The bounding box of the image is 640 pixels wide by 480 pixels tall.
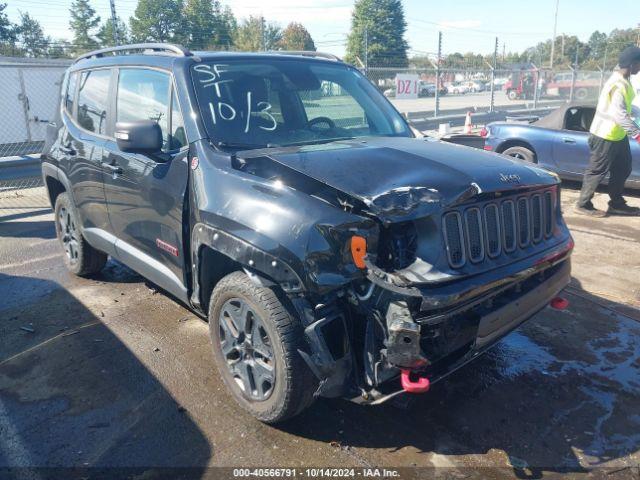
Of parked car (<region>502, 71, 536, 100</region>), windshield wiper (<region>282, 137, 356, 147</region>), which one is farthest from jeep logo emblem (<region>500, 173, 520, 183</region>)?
Result: parked car (<region>502, 71, 536, 100</region>)

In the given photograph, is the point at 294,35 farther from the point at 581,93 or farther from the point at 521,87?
the point at 581,93

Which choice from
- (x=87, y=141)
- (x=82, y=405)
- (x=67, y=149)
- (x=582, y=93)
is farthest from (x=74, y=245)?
(x=582, y=93)

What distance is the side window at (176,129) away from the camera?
351 centimetres

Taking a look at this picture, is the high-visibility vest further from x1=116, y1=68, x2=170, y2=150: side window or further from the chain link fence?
the chain link fence

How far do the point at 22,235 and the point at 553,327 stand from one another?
6.62 metres

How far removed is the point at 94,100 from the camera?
15.3 ft

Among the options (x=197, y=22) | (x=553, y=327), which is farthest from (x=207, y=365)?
(x=197, y=22)

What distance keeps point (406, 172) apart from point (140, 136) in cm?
169

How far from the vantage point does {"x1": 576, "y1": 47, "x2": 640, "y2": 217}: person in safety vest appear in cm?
715

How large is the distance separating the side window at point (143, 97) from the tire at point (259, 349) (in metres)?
1.24

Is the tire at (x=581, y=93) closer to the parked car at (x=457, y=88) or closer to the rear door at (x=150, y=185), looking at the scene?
the parked car at (x=457, y=88)

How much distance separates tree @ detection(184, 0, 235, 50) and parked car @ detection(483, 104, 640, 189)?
20331 mm

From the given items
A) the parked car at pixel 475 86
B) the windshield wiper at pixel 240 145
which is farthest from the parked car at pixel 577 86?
the windshield wiper at pixel 240 145

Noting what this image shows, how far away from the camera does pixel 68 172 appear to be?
4.95 m
